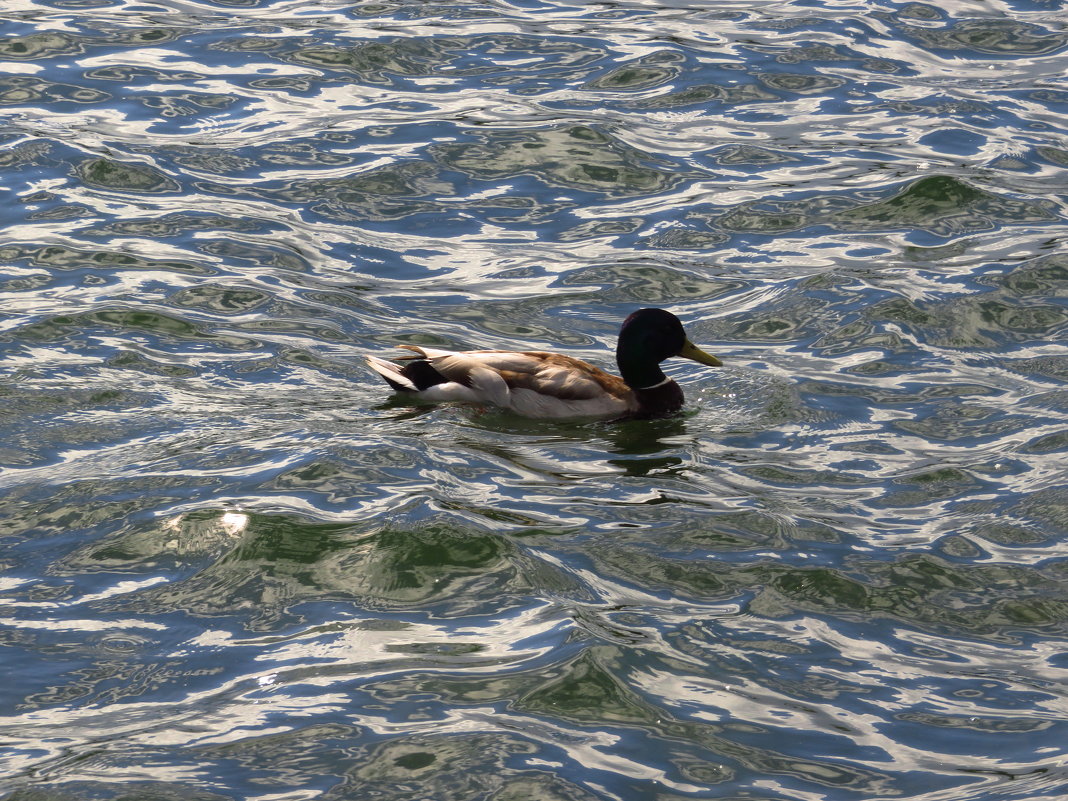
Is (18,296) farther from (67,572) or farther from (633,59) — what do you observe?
(633,59)

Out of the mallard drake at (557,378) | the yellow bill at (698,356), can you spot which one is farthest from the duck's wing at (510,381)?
the yellow bill at (698,356)

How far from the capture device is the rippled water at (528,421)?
706cm

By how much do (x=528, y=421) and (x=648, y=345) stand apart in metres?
0.99

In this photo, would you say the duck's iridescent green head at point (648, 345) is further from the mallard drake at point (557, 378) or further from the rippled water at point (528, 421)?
the rippled water at point (528, 421)

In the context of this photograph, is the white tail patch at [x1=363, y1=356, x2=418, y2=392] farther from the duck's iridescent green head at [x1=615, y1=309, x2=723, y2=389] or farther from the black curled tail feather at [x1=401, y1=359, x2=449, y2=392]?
the duck's iridescent green head at [x1=615, y1=309, x2=723, y2=389]

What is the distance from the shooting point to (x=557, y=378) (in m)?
10.9

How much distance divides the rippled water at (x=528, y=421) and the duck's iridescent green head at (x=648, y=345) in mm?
366

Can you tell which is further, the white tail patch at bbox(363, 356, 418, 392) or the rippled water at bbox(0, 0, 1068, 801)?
the white tail patch at bbox(363, 356, 418, 392)

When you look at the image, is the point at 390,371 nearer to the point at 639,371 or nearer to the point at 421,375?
the point at 421,375

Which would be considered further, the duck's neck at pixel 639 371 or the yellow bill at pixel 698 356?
the yellow bill at pixel 698 356

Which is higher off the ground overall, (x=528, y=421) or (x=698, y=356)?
(x=698, y=356)

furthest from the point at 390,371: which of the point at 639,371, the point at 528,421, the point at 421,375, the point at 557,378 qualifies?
the point at 639,371

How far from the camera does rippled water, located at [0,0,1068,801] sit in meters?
7.06

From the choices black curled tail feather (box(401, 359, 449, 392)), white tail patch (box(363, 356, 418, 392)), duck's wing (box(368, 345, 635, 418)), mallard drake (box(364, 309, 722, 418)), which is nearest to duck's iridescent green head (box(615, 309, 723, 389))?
mallard drake (box(364, 309, 722, 418))
